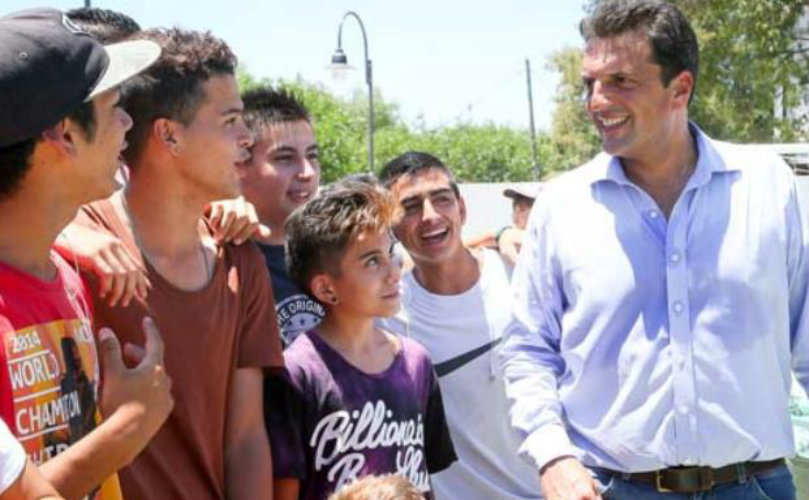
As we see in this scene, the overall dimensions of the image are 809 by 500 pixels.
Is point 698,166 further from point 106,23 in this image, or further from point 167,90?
point 106,23

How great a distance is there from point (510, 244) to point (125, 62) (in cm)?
265

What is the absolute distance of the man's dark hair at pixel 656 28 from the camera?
3611 millimetres

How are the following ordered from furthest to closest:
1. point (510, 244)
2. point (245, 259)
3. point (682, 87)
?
point (510, 244), point (682, 87), point (245, 259)

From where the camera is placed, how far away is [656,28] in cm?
362

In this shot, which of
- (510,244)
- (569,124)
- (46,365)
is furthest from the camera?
(569,124)

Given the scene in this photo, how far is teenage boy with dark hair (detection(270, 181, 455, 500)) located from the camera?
326cm

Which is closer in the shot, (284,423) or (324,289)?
(284,423)

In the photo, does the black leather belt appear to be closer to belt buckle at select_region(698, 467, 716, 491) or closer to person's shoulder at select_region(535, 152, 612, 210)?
belt buckle at select_region(698, 467, 716, 491)

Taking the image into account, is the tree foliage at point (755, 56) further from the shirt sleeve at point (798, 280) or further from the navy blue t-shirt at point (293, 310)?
the navy blue t-shirt at point (293, 310)

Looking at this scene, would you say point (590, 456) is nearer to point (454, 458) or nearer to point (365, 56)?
point (454, 458)

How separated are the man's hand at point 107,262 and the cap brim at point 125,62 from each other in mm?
404

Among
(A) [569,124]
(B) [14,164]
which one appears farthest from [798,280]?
(A) [569,124]

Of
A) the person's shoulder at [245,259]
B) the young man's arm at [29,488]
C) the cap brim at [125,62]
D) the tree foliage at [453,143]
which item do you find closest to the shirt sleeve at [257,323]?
the person's shoulder at [245,259]

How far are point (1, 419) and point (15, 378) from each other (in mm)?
144
